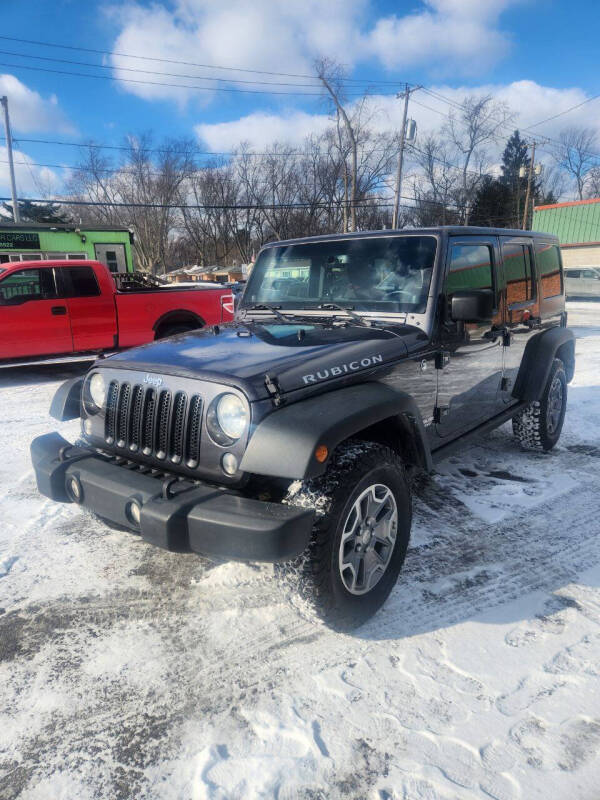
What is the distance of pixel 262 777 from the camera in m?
1.89

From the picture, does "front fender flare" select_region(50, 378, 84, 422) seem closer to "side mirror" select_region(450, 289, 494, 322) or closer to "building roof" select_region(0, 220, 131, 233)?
"side mirror" select_region(450, 289, 494, 322)

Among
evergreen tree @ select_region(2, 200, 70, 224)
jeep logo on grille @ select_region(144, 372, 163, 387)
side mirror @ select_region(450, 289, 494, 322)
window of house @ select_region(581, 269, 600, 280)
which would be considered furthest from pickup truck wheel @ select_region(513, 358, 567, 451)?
evergreen tree @ select_region(2, 200, 70, 224)

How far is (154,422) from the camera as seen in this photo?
8.86 feet

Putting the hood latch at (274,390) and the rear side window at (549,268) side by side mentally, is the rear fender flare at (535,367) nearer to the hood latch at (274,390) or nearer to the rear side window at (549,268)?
the rear side window at (549,268)

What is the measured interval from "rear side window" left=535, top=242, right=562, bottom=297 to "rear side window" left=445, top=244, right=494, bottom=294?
116 cm

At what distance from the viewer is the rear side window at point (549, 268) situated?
16.1 ft

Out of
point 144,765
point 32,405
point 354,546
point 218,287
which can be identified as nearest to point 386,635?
point 354,546

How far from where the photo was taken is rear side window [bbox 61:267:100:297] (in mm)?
8797

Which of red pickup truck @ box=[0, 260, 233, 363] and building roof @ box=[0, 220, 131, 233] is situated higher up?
building roof @ box=[0, 220, 131, 233]

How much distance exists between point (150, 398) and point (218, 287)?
25.1ft

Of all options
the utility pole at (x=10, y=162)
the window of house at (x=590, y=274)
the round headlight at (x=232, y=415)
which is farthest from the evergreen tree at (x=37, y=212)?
the round headlight at (x=232, y=415)

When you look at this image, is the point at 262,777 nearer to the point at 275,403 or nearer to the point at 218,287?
the point at 275,403

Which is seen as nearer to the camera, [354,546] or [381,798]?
[381,798]

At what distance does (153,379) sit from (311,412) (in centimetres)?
87
